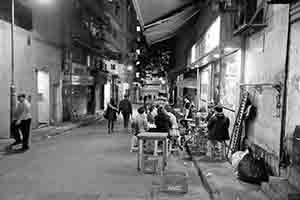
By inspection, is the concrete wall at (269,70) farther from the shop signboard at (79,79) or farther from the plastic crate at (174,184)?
the shop signboard at (79,79)

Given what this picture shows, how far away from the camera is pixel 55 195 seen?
635cm

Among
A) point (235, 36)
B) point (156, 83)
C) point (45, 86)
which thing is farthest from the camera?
point (156, 83)

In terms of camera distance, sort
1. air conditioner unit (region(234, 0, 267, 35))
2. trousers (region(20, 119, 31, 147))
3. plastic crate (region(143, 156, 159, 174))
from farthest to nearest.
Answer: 1. trousers (region(20, 119, 31, 147))
2. plastic crate (region(143, 156, 159, 174))
3. air conditioner unit (region(234, 0, 267, 35))

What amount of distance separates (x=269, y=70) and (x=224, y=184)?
2.86 metres

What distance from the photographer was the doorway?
17641mm

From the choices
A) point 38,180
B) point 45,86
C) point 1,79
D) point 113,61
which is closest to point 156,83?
point 113,61

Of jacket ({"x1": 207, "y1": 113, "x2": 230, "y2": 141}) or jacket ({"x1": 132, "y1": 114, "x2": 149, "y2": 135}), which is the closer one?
jacket ({"x1": 207, "y1": 113, "x2": 230, "y2": 141})

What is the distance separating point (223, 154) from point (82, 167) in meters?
4.51

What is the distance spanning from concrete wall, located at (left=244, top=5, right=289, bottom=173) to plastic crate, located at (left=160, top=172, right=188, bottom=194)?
2.12 meters

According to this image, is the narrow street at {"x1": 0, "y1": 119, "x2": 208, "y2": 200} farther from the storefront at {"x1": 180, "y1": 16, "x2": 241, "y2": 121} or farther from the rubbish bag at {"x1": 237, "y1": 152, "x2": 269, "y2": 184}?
the storefront at {"x1": 180, "y1": 16, "x2": 241, "y2": 121}

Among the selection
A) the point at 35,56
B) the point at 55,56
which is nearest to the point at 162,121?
the point at 35,56

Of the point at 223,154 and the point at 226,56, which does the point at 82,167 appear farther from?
the point at 226,56

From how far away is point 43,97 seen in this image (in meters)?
17.8

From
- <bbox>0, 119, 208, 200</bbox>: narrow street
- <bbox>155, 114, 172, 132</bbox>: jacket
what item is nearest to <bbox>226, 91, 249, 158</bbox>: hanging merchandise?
<bbox>0, 119, 208, 200</bbox>: narrow street
